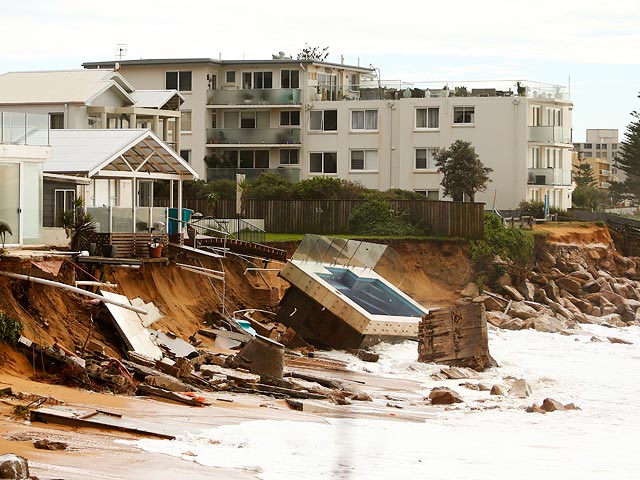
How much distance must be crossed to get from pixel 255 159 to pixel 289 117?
2737 mm

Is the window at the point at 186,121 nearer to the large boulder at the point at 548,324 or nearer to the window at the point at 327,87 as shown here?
the window at the point at 327,87

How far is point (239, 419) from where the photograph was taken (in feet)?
71.4

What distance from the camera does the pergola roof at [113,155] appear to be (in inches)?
1326

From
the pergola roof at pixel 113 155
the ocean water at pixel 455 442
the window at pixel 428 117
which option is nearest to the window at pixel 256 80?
the window at pixel 428 117

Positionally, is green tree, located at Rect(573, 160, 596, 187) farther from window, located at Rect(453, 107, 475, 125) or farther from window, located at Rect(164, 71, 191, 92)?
window, located at Rect(164, 71, 191, 92)

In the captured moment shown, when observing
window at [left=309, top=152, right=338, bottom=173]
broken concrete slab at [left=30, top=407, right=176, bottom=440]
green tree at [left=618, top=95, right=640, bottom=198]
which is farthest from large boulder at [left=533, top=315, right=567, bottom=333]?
green tree at [left=618, top=95, right=640, bottom=198]

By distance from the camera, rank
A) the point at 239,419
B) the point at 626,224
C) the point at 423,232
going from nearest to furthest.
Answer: the point at 239,419 → the point at 423,232 → the point at 626,224

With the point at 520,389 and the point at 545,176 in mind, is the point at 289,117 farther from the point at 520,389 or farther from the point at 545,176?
the point at 520,389

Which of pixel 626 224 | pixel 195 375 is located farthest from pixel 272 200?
pixel 195 375

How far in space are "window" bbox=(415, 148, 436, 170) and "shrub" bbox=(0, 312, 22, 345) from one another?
4231 cm

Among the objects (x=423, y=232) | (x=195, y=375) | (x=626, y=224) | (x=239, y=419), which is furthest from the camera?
(x=626, y=224)

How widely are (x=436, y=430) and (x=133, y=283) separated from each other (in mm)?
12451

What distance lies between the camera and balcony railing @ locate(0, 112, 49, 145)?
27.9 m

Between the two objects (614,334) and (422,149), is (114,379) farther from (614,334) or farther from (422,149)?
(422,149)
